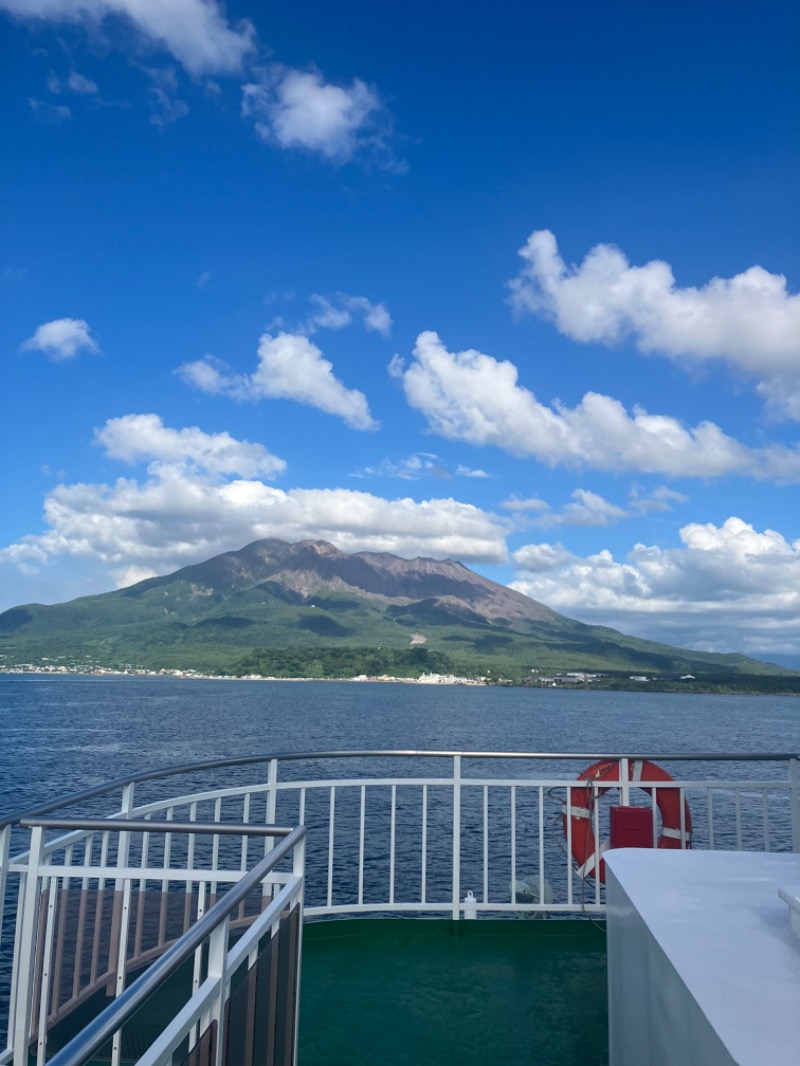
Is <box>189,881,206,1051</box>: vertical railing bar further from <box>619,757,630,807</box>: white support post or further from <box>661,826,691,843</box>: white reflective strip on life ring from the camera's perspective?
<box>661,826,691,843</box>: white reflective strip on life ring

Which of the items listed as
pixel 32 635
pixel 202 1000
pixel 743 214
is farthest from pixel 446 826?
pixel 32 635

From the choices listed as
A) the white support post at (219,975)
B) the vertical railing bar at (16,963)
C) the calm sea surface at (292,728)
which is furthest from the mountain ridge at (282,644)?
the white support post at (219,975)

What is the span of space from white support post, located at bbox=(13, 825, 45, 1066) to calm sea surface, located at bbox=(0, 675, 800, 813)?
16685 mm

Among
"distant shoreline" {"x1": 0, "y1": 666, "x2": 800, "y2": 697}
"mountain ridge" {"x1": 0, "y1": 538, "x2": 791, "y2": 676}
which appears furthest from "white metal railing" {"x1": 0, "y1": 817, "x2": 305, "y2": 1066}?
"mountain ridge" {"x1": 0, "y1": 538, "x2": 791, "y2": 676}

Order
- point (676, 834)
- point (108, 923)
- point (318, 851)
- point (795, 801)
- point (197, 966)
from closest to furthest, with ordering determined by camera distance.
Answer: point (197, 966) → point (108, 923) → point (795, 801) → point (676, 834) → point (318, 851)

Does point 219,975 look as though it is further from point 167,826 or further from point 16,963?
point 16,963

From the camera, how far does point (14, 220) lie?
19172mm

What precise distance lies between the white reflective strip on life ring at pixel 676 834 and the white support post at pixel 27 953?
3833 millimetres

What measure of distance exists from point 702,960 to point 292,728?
167ft

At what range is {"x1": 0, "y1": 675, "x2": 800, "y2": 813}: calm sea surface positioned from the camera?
33.7 m

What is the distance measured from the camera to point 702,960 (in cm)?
159

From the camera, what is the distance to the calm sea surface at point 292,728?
3372 cm

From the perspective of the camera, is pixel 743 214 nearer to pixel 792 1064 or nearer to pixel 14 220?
pixel 792 1064

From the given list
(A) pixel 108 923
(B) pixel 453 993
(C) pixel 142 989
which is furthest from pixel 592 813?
(C) pixel 142 989
